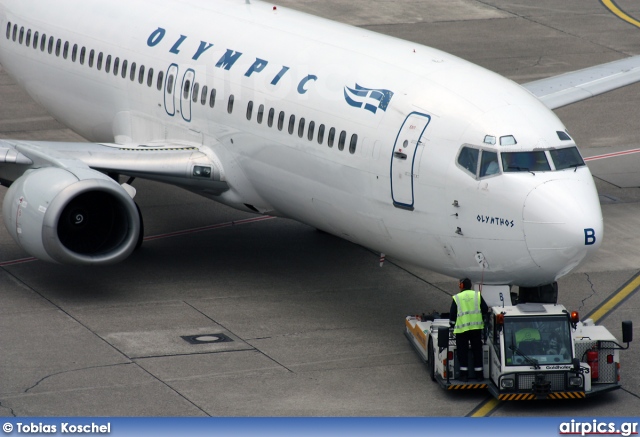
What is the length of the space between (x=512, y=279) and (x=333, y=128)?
13.7 ft

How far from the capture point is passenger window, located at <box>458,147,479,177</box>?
66.6 ft

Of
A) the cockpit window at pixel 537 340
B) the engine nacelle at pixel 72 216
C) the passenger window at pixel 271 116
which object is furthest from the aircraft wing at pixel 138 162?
the cockpit window at pixel 537 340

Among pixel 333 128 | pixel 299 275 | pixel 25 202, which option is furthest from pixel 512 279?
pixel 25 202

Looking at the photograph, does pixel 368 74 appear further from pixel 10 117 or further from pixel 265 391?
pixel 10 117

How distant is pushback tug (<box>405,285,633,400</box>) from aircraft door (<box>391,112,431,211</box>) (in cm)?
226

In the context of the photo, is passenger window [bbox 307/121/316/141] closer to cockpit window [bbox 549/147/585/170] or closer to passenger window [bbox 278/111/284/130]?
passenger window [bbox 278/111/284/130]

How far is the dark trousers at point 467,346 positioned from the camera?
1953 centimetres

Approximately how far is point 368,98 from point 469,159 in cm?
257

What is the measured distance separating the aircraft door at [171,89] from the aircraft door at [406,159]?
21.1 feet

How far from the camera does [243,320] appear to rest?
23.2 m

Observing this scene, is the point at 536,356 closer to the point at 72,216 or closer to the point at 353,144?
the point at 353,144

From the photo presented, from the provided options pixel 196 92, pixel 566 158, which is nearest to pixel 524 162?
pixel 566 158

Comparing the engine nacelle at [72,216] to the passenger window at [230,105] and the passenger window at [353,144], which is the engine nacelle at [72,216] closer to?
the passenger window at [230,105]

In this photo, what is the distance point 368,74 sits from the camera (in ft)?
74.1
